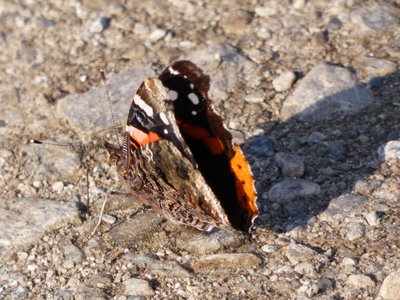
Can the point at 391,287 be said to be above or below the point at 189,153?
below

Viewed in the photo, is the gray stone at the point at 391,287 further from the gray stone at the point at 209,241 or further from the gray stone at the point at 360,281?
the gray stone at the point at 209,241

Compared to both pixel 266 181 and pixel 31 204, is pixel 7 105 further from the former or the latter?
pixel 266 181

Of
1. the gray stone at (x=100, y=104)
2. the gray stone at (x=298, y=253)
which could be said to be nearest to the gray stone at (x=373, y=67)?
the gray stone at (x=100, y=104)

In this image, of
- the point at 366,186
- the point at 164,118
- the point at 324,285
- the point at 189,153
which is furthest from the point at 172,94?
the point at 366,186

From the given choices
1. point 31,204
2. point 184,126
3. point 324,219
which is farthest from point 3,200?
point 324,219

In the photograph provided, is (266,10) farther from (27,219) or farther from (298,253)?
(27,219)

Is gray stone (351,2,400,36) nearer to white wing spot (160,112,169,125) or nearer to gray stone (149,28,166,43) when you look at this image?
gray stone (149,28,166,43)

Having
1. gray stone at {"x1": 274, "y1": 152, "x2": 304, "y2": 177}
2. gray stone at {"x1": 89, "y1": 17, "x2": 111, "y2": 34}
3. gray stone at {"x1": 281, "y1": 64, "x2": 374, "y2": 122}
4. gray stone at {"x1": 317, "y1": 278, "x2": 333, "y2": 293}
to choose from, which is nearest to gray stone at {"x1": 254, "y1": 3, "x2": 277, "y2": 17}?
gray stone at {"x1": 281, "y1": 64, "x2": 374, "y2": 122}

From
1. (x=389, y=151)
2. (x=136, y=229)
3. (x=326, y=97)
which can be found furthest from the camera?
(x=326, y=97)
